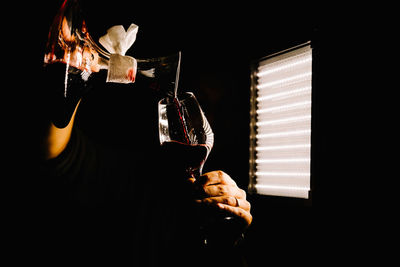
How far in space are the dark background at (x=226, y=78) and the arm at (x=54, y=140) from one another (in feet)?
0.45

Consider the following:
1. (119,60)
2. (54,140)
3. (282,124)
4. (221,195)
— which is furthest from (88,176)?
(282,124)

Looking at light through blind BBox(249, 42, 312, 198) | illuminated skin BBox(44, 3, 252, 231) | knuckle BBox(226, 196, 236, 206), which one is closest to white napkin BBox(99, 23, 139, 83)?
illuminated skin BBox(44, 3, 252, 231)

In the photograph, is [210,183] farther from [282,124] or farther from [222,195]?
[282,124]

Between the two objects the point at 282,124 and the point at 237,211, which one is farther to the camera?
the point at 282,124

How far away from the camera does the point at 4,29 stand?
81.1 inches

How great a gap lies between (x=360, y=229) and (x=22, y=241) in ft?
6.21

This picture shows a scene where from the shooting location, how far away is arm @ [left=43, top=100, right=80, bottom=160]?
1.26 m

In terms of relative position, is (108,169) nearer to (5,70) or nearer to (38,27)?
(5,70)

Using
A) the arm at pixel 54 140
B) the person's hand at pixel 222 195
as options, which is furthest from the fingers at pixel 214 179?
the arm at pixel 54 140

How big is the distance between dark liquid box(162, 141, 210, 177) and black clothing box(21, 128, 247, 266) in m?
0.23

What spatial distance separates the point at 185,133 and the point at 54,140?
667mm

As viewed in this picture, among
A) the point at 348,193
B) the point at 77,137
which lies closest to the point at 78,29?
the point at 77,137

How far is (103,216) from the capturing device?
176 centimetres

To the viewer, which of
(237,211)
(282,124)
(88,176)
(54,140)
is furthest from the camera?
(282,124)
